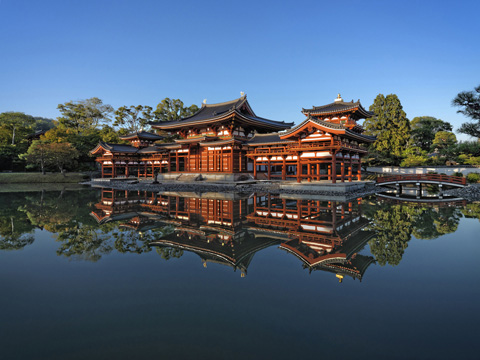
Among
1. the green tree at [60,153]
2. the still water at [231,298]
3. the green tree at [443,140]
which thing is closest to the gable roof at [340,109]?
the still water at [231,298]

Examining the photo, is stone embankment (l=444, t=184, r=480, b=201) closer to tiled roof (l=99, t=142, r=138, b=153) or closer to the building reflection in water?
the building reflection in water

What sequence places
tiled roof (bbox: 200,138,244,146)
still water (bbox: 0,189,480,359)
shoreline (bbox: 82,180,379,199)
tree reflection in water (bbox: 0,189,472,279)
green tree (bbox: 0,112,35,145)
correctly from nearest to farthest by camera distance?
still water (bbox: 0,189,480,359)
tree reflection in water (bbox: 0,189,472,279)
shoreline (bbox: 82,180,379,199)
tiled roof (bbox: 200,138,244,146)
green tree (bbox: 0,112,35,145)

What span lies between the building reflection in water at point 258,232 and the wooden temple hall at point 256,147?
10.3 meters

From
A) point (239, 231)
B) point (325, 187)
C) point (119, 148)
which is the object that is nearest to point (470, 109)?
point (325, 187)

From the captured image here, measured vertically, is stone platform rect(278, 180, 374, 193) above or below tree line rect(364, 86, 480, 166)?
below

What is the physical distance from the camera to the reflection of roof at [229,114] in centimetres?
2998

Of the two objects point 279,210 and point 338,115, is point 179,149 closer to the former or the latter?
point 338,115

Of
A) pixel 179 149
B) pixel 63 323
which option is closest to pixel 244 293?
pixel 63 323

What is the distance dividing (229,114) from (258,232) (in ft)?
72.3

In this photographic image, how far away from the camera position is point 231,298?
4395 millimetres

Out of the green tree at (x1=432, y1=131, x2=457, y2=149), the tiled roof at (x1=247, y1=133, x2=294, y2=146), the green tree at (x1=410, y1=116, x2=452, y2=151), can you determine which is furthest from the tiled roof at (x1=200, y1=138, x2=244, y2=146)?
the green tree at (x1=410, y1=116, x2=452, y2=151)

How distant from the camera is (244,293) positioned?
180 inches

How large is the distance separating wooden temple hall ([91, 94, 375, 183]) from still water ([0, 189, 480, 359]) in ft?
48.8

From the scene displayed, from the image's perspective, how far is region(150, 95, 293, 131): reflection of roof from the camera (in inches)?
1180
